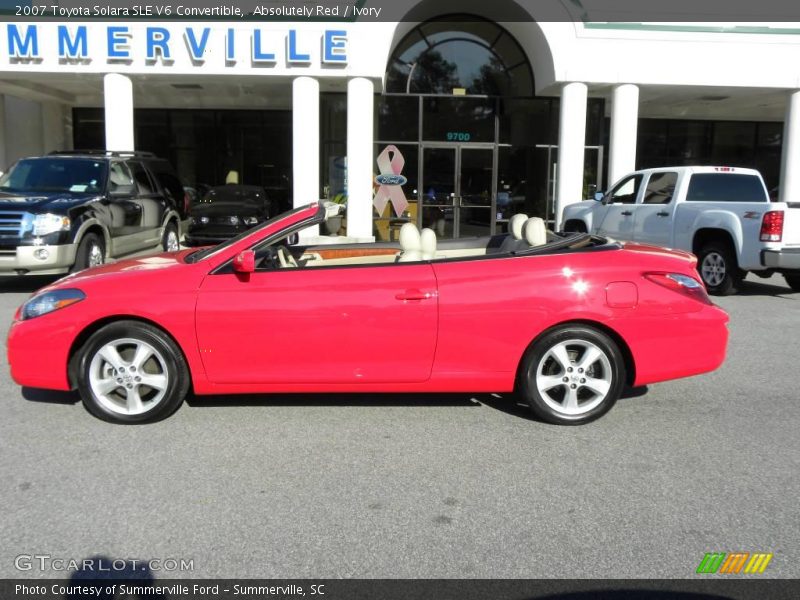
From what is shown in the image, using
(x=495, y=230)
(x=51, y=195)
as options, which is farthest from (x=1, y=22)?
(x=495, y=230)

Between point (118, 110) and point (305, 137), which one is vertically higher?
point (118, 110)

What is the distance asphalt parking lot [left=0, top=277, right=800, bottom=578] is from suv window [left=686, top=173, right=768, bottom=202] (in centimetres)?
660

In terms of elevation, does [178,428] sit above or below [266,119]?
below

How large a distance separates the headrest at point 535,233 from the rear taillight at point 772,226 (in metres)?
5.96

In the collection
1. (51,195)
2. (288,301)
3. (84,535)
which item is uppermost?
(51,195)

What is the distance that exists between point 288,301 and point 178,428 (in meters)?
1.13

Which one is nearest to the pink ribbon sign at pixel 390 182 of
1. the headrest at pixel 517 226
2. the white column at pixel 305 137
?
the white column at pixel 305 137

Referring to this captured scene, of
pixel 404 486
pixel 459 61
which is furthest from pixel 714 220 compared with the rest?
pixel 459 61

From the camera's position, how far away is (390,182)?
1864 centimetres

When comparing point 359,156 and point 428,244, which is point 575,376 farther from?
point 359,156

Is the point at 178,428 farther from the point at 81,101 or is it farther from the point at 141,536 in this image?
the point at 81,101

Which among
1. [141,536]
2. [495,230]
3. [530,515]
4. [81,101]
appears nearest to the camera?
[141,536]

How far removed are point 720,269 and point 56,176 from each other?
10368 millimetres

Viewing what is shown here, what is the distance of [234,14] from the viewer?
15969 mm
